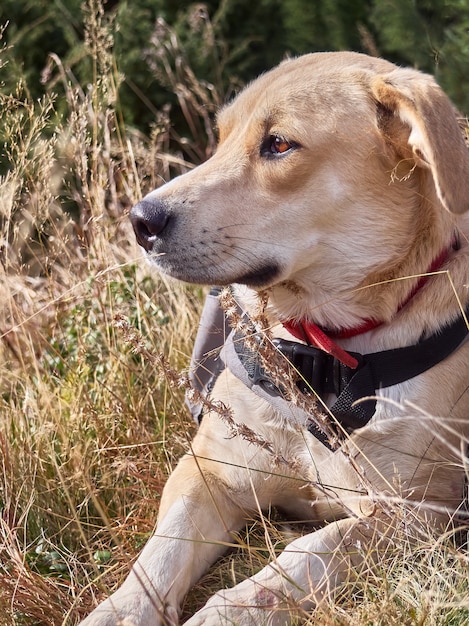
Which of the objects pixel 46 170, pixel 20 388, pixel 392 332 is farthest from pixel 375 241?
pixel 20 388

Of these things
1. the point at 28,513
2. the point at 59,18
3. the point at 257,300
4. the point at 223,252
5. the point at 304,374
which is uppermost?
the point at 59,18

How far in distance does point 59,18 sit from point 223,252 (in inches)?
167

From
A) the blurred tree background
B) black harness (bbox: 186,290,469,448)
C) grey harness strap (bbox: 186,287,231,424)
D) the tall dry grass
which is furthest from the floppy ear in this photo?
the blurred tree background

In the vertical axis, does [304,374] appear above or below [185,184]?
below

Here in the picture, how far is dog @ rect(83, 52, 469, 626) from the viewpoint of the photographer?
244 centimetres

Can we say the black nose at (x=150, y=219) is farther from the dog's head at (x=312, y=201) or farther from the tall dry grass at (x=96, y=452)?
the tall dry grass at (x=96, y=452)

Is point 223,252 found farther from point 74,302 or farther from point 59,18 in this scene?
point 59,18

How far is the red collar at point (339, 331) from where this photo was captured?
2514 millimetres

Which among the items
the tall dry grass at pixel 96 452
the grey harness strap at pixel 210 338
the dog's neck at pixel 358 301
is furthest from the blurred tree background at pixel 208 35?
the dog's neck at pixel 358 301

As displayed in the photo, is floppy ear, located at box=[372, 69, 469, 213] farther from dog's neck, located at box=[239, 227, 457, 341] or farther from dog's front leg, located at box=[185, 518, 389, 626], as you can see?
dog's front leg, located at box=[185, 518, 389, 626]

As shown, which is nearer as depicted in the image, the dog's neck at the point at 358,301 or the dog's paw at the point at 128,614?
the dog's paw at the point at 128,614

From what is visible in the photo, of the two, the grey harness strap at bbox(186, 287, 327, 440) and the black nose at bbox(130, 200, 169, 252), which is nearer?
the black nose at bbox(130, 200, 169, 252)

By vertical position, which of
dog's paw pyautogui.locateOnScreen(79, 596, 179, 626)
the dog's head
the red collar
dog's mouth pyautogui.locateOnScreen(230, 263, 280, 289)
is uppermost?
the dog's head

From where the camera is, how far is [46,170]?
10.2ft
